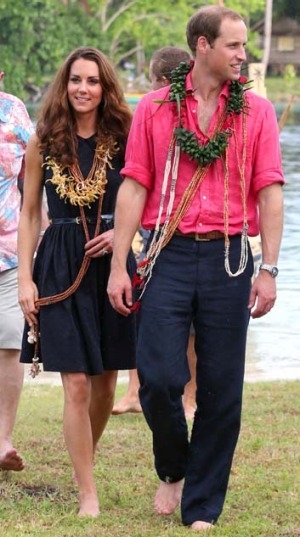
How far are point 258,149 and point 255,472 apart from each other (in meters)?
1.76

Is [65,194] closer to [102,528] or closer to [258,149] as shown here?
[258,149]

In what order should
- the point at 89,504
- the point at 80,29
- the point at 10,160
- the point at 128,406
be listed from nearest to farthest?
the point at 89,504 → the point at 10,160 → the point at 128,406 → the point at 80,29

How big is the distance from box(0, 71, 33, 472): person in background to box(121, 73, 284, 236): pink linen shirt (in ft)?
4.33

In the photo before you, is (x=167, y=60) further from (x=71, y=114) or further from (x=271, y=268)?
(x=271, y=268)

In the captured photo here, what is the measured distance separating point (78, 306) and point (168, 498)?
2.84 feet

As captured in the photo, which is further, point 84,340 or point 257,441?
point 257,441

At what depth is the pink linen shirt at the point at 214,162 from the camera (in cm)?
504

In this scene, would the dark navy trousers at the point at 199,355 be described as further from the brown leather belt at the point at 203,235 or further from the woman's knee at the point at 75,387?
the woman's knee at the point at 75,387

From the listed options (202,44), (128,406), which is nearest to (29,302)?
(202,44)

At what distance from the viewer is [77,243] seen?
5578 millimetres

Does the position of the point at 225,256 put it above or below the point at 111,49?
above

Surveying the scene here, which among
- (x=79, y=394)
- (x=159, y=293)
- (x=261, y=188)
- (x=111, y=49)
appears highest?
(x=261, y=188)

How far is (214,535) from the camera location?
5.11 meters

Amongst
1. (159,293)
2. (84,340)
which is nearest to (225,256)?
(159,293)
